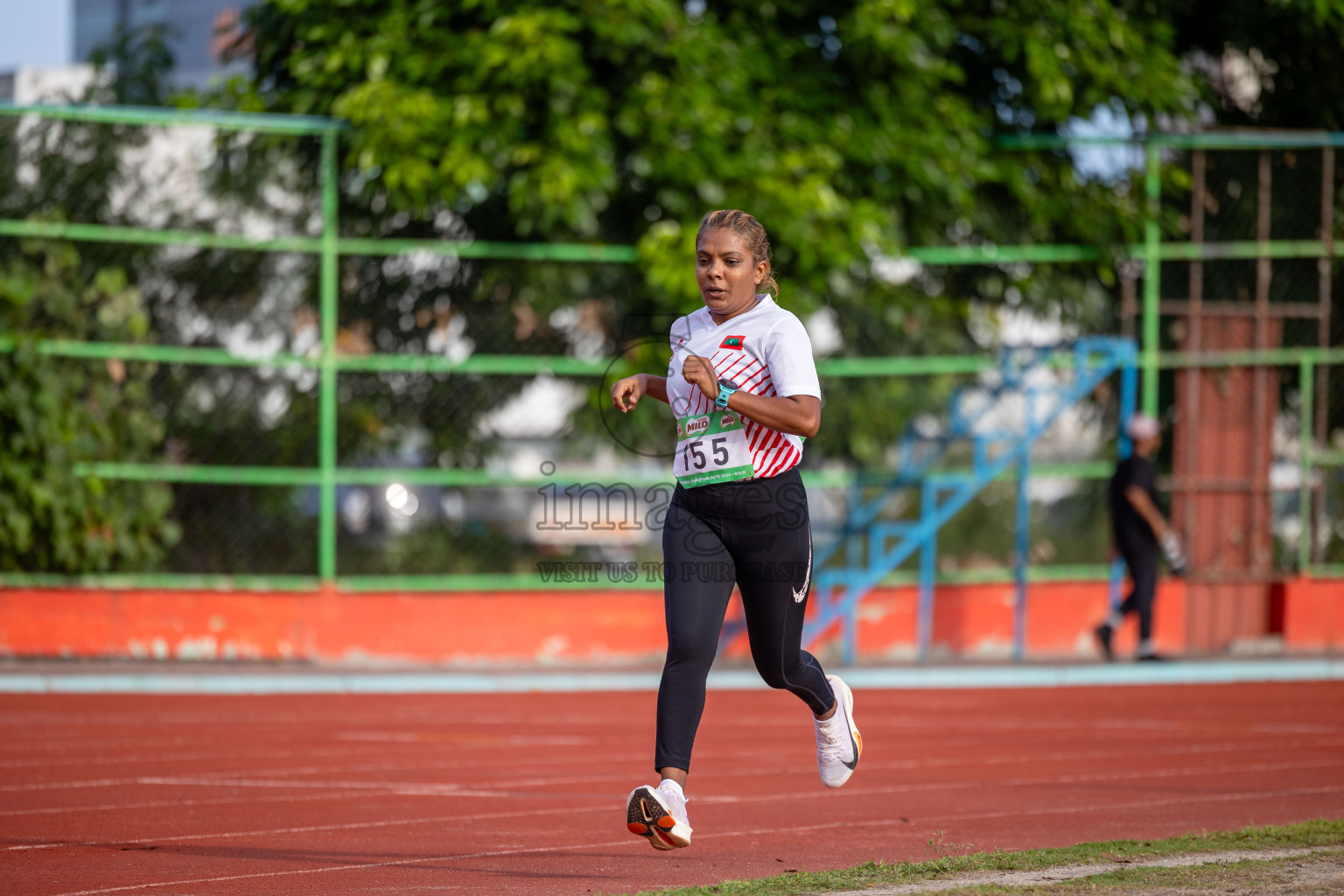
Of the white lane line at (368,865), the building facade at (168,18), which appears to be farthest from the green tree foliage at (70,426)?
the building facade at (168,18)

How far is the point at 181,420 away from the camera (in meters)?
12.5

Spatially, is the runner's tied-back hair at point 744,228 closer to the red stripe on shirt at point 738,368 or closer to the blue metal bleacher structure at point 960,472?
the red stripe on shirt at point 738,368

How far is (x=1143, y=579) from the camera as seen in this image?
1291 centimetres

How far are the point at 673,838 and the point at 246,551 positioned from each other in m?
8.38

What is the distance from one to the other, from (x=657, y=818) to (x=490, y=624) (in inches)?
318

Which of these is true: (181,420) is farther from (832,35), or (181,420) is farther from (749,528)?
(749,528)

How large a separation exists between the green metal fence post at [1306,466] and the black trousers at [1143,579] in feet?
6.28

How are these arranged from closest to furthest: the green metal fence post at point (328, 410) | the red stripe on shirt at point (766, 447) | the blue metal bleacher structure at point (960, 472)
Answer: the red stripe on shirt at point (766, 447) < the green metal fence post at point (328, 410) < the blue metal bleacher structure at point (960, 472)

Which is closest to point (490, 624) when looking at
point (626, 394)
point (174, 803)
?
point (174, 803)

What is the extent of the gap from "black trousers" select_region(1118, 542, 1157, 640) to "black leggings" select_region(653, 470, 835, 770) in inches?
330

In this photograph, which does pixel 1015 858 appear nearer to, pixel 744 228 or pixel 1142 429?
pixel 744 228

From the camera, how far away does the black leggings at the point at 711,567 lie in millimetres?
5043

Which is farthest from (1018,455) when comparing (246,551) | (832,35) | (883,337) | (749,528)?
(749,528)

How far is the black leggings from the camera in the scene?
16.5 feet
